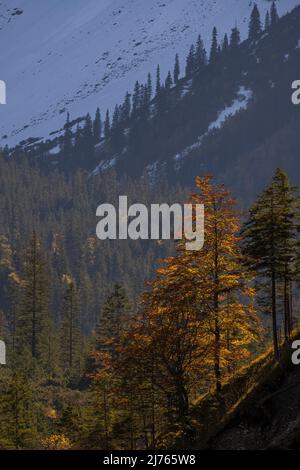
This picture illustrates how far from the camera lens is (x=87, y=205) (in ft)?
654

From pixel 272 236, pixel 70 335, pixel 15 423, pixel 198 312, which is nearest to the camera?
pixel 198 312

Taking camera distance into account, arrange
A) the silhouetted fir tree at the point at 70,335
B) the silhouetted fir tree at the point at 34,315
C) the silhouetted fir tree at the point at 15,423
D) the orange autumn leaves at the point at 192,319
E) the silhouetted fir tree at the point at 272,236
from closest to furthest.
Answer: the orange autumn leaves at the point at 192,319, the silhouetted fir tree at the point at 272,236, the silhouetted fir tree at the point at 15,423, the silhouetted fir tree at the point at 34,315, the silhouetted fir tree at the point at 70,335

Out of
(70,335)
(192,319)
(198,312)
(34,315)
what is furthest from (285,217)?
(70,335)

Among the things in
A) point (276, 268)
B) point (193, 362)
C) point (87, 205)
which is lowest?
point (193, 362)

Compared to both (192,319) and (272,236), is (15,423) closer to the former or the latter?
(192,319)

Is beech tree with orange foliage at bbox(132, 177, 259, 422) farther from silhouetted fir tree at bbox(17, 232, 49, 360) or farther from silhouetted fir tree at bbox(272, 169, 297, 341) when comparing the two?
silhouetted fir tree at bbox(17, 232, 49, 360)

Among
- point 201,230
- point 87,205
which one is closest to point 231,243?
point 201,230

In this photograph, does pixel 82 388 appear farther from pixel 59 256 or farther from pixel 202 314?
pixel 59 256

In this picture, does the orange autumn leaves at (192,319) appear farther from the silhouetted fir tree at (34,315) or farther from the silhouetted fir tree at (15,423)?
the silhouetted fir tree at (34,315)

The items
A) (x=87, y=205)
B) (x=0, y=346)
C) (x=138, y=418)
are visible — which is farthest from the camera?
(x=87, y=205)

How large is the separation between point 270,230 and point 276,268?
247 cm

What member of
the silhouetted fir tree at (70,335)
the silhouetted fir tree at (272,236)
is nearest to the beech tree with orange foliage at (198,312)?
the silhouetted fir tree at (272,236)

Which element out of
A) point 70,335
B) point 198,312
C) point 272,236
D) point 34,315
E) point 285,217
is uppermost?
point 285,217

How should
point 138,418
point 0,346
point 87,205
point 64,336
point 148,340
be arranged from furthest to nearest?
point 87,205 → point 64,336 → point 0,346 → point 138,418 → point 148,340
